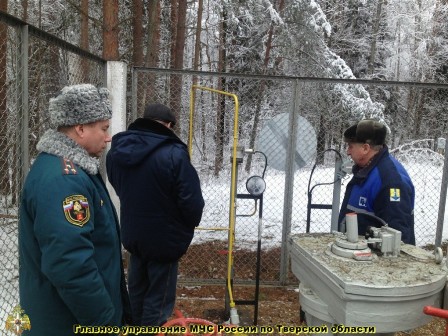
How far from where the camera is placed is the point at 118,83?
425cm

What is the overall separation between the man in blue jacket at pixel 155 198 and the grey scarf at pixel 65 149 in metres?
1.04

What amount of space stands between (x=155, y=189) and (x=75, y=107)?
122cm

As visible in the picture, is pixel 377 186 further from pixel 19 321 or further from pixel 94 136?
pixel 19 321

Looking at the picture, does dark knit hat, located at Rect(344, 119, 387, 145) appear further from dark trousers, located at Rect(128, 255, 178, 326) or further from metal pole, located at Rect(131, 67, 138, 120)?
metal pole, located at Rect(131, 67, 138, 120)

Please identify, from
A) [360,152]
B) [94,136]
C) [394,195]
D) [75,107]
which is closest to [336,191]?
[360,152]

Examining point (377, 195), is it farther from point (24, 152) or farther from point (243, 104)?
point (243, 104)

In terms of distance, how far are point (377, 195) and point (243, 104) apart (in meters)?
9.34

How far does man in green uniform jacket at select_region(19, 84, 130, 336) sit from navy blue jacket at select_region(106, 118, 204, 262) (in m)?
0.91

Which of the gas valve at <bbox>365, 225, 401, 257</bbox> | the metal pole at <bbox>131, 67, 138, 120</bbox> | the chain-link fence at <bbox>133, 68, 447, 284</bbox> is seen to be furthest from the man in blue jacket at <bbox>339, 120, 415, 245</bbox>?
the metal pole at <bbox>131, 67, 138, 120</bbox>

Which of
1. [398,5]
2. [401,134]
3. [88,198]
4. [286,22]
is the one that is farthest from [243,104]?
[398,5]

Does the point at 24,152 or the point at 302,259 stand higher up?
the point at 24,152

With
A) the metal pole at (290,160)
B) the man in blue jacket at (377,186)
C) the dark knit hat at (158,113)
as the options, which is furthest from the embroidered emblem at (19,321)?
the metal pole at (290,160)

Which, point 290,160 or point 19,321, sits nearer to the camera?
point 19,321

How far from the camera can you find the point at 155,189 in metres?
2.96
